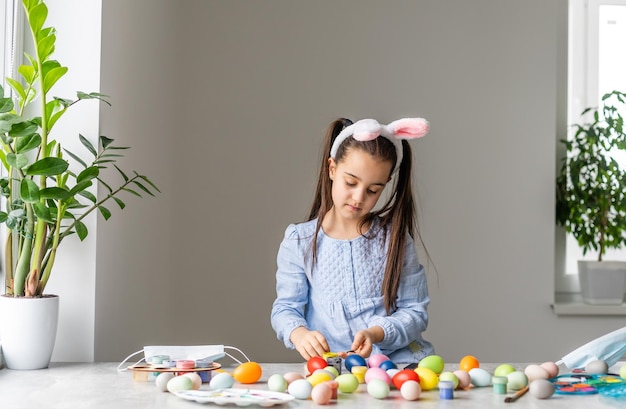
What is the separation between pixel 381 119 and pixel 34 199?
2005 mm

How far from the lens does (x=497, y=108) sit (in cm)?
343

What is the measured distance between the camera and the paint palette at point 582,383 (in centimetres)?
135

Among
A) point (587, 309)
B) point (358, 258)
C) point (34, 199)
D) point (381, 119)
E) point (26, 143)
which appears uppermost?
point (381, 119)

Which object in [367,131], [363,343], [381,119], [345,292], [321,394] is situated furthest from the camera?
[381,119]

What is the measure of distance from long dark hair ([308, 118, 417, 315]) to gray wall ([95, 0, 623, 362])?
3.73 ft

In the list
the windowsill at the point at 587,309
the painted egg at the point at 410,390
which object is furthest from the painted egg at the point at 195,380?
the windowsill at the point at 587,309

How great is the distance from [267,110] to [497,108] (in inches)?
37.8

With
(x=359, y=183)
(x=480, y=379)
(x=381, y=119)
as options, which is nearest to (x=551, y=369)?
(x=480, y=379)

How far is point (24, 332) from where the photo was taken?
1583mm

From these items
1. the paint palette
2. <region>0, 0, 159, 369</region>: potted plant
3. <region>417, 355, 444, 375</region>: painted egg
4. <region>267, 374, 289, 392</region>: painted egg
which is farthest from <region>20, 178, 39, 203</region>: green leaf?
the paint palette

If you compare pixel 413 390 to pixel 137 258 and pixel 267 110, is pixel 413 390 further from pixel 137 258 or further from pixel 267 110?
pixel 267 110

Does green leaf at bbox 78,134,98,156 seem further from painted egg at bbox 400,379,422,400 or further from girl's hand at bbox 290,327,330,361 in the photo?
painted egg at bbox 400,379,422,400

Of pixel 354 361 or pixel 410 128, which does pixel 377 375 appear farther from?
pixel 410 128

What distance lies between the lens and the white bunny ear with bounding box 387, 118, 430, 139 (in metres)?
1.80
